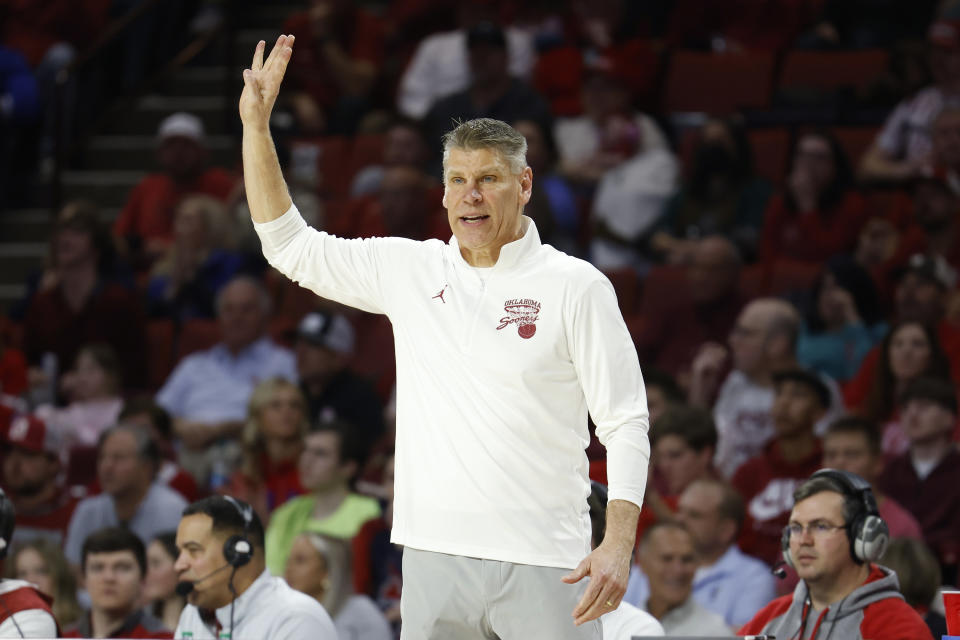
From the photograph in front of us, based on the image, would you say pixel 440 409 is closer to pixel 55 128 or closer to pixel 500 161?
pixel 500 161

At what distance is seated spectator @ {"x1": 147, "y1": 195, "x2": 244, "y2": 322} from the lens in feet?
30.9

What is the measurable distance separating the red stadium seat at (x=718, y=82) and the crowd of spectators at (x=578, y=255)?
0.26 ft

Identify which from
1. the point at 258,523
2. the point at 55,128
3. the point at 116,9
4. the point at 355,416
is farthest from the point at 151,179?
the point at 258,523

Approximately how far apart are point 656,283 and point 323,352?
6.15 ft

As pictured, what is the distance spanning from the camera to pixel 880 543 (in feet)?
14.6

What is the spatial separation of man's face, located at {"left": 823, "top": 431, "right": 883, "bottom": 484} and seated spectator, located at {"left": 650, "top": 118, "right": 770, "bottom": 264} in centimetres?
241

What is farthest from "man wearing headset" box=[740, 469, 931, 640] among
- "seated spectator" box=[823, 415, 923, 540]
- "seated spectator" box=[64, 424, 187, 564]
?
"seated spectator" box=[64, 424, 187, 564]

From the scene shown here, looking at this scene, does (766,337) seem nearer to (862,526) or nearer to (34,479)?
(862,526)

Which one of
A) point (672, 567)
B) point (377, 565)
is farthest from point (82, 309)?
point (672, 567)

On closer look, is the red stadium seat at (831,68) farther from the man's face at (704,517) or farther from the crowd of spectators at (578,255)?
the man's face at (704,517)

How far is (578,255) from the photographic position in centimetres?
912

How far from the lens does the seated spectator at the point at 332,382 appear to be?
838 centimetres

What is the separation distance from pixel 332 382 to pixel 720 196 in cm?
252

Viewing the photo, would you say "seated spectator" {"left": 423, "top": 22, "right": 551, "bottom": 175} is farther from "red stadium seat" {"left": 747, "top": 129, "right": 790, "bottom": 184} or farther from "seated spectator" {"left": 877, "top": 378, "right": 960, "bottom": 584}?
"seated spectator" {"left": 877, "top": 378, "right": 960, "bottom": 584}
